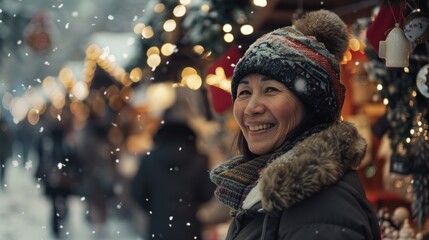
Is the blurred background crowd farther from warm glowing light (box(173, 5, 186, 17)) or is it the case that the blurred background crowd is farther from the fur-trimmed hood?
the fur-trimmed hood

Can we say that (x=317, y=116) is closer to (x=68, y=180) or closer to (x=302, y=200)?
(x=302, y=200)

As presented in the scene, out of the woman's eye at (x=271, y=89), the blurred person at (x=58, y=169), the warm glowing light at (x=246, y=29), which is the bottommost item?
the woman's eye at (x=271, y=89)

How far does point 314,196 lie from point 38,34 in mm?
8897

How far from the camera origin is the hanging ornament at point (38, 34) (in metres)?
11.1

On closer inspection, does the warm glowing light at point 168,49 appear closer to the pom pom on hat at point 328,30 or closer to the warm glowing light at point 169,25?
the warm glowing light at point 169,25

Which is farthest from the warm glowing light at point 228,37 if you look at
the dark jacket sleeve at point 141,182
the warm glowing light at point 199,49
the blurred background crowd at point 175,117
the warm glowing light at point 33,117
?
the warm glowing light at point 33,117

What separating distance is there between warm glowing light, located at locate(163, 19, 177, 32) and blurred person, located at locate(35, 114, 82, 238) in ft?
12.6

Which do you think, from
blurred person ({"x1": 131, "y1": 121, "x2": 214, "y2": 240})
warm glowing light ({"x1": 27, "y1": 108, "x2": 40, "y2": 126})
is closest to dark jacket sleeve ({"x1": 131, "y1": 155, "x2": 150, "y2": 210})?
blurred person ({"x1": 131, "y1": 121, "x2": 214, "y2": 240})

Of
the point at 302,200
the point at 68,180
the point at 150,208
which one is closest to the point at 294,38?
the point at 302,200

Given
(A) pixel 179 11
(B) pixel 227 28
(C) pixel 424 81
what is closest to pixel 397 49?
(C) pixel 424 81

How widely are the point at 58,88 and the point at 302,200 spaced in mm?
17146

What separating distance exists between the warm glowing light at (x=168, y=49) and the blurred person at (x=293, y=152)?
3939 millimetres

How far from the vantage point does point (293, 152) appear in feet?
9.45

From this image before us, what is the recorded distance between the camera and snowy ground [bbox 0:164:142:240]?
36.0 ft
